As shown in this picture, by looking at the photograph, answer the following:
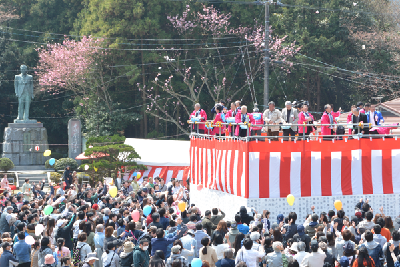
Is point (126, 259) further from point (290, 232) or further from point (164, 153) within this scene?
point (164, 153)

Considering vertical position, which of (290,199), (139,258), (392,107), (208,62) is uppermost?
(208,62)

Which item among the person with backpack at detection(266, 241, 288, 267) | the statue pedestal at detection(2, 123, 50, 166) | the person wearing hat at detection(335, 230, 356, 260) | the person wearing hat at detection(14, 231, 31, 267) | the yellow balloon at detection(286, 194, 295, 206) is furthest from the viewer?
the statue pedestal at detection(2, 123, 50, 166)

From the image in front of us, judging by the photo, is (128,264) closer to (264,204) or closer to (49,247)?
(49,247)

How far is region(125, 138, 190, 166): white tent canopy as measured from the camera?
2650 cm

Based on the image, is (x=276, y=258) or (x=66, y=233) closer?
(x=276, y=258)

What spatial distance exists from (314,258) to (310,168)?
6.58 metres

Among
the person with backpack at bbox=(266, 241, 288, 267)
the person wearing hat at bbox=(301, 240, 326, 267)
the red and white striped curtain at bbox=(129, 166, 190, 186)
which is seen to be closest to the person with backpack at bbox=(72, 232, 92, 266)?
the person with backpack at bbox=(266, 241, 288, 267)

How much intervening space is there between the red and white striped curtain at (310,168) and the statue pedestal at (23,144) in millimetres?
22039

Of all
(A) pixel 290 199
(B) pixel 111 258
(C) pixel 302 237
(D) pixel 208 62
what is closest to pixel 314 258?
(C) pixel 302 237

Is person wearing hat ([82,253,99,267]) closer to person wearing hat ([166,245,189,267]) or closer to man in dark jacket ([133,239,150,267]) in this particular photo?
man in dark jacket ([133,239,150,267])

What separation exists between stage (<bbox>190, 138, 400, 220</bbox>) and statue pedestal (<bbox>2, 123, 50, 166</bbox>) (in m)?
22.0

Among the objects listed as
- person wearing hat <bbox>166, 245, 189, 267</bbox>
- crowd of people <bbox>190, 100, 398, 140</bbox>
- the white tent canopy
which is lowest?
person wearing hat <bbox>166, 245, 189, 267</bbox>

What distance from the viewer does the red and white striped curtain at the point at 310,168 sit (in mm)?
14438

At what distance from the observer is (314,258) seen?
839 cm
